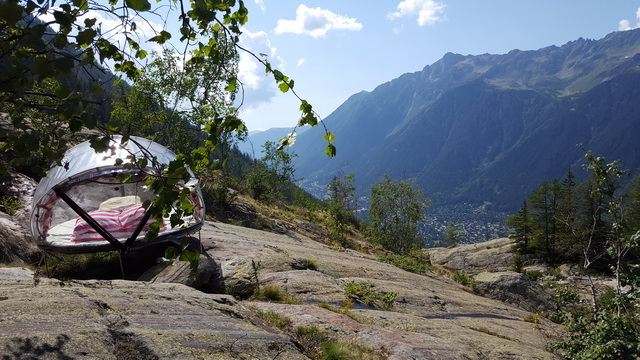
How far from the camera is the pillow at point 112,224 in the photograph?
31.4 ft

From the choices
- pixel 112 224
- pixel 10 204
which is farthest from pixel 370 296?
pixel 10 204

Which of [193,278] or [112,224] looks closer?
[193,278]

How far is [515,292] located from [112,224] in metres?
17.1

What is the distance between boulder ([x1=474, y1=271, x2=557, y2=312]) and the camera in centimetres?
1741

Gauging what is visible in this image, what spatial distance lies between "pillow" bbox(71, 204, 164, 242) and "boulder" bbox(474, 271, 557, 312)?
15228 millimetres

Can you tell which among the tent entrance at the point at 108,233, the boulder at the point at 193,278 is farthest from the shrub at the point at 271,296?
the tent entrance at the point at 108,233

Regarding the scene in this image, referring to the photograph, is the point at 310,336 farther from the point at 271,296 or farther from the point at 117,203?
the point at 117,203

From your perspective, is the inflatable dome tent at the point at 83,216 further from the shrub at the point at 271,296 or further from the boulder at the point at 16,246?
the shrub at the point at 271,296

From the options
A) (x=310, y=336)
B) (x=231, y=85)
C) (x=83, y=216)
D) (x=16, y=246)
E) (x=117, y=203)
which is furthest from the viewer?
(x=117, y=203)

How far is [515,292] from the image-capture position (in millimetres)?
17750

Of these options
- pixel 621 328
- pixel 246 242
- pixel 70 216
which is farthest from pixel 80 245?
pixel 621 328

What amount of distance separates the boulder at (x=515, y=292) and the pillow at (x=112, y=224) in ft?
50.0

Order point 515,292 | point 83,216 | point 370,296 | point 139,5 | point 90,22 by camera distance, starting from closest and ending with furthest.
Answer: point 139,5 < point 90,22 < point 83,216 < point 370,296 < point 515,292

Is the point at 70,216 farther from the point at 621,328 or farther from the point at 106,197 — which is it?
the point at 621,328
